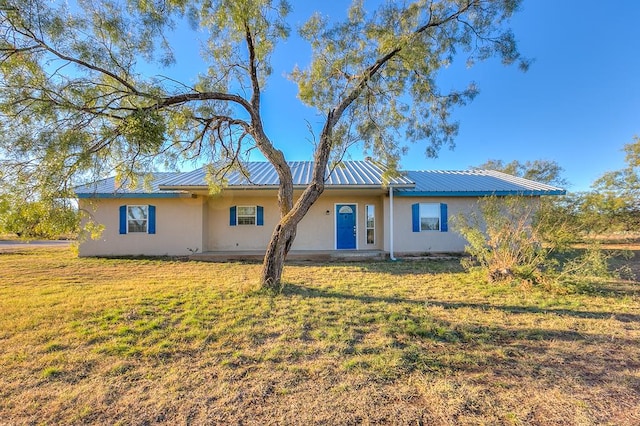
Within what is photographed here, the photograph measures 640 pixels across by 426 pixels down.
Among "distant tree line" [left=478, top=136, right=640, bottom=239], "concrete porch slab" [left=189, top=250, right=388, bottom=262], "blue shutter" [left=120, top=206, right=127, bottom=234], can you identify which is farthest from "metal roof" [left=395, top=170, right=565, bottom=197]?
"blue shutter" [left=120, top=206, right=127, bottom=234]

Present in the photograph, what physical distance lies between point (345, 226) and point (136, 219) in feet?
27.8

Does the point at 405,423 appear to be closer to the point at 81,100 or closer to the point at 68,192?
the point at 68,192

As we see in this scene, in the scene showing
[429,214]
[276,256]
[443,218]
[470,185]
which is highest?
[470,185]

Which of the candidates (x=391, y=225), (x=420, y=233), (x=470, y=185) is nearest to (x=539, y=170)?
(x=470, y=185)

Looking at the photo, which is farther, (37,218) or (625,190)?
(625,190)

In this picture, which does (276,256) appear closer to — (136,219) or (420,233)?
(420,233)

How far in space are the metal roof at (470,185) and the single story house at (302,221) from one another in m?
0.04

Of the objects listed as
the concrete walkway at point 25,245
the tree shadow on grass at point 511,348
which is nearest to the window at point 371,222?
the tree shadow on grass at point 511,348

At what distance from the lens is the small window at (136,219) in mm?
11562

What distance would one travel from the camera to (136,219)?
38.0ft

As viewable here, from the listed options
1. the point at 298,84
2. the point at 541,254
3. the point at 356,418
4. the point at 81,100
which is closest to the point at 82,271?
the point at 81,100

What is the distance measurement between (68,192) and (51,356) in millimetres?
2197

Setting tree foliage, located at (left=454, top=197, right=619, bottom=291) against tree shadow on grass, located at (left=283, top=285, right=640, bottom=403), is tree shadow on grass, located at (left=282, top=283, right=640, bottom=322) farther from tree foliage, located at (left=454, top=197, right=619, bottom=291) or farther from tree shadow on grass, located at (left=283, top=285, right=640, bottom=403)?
tree foliage, located at (left=454, top=197, right=619, bottom=291)

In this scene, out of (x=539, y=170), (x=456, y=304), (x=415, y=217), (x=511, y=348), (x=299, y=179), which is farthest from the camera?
(x=539, y=170)
